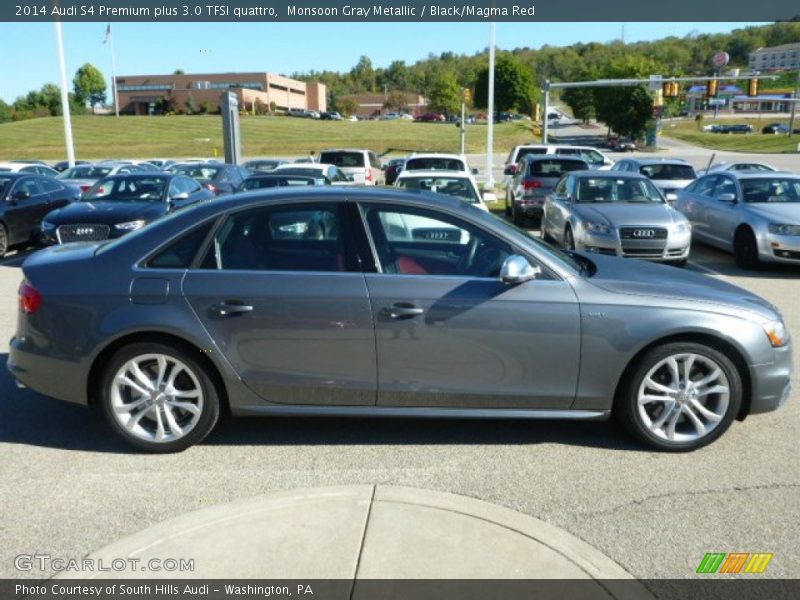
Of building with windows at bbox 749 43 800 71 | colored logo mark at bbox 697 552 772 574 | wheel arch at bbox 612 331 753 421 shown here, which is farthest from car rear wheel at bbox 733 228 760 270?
building with windows at bbox 749 43 800 71

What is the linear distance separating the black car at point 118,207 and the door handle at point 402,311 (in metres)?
6.22

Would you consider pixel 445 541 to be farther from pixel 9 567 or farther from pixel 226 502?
pixel 9 567

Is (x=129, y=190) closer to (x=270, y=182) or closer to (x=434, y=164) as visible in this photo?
(x=270, y=182)

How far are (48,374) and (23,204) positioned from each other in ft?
33.3

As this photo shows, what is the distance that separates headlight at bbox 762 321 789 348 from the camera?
4.22 meters

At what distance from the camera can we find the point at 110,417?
421 centimetres

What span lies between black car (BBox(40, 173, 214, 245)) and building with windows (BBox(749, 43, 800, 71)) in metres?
163

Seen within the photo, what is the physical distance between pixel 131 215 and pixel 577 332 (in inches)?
333

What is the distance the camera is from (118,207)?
11078mm

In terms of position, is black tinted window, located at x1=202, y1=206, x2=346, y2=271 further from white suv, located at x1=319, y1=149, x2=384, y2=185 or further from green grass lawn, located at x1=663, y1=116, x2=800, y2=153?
green grass lawn, located at x1=663, y1=116, x2=800, y2=153

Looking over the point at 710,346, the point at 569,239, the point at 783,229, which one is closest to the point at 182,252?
the point at 710,346

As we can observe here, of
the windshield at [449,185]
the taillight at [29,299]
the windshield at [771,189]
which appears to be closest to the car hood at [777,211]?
the windshield at [771,189]

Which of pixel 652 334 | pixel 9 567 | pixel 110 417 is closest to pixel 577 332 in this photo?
pixel 652 334

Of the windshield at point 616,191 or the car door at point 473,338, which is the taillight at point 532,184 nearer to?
the windshield at point 616,191
